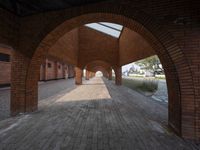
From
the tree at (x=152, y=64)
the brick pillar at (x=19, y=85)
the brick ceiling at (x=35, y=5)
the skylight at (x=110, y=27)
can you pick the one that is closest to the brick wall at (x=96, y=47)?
the skylight at (x=110, y=27)

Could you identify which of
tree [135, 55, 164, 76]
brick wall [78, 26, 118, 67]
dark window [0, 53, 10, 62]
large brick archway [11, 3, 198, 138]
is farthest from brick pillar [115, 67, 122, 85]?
tree [135, 55, 164, 76]

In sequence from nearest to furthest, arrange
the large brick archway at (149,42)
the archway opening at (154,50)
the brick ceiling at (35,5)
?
the large brick archway at (149,42), the archway opening at (154,50), the brick ceiling at (35,5)

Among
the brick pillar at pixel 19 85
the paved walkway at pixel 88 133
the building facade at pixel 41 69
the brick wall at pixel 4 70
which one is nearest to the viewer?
the paved walkway at pixel 88 133

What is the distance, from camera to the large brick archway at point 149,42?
359cm

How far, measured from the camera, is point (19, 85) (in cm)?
539

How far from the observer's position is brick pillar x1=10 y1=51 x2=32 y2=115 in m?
5.38

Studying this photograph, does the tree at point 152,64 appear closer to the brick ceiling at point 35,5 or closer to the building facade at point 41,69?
the building facade at point 41,69

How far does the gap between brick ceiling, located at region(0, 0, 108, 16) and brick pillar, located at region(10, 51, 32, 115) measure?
1.52 m

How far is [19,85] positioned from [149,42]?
4.78 m

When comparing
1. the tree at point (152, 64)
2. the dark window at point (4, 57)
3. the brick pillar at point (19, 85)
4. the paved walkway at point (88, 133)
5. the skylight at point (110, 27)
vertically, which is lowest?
the paved walkway at point (88, 133)

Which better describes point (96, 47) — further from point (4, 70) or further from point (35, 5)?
point (35, 5)

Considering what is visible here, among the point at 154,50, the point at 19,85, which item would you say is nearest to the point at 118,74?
the point at 154,50

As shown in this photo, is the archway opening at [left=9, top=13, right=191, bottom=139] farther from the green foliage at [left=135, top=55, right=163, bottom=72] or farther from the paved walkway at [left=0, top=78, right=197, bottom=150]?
the green foliage at [left=135, top=55, right=163, bottom=72]

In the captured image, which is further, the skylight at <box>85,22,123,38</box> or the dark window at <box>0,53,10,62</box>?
the dark window at <box>0,53,10,62</box>
